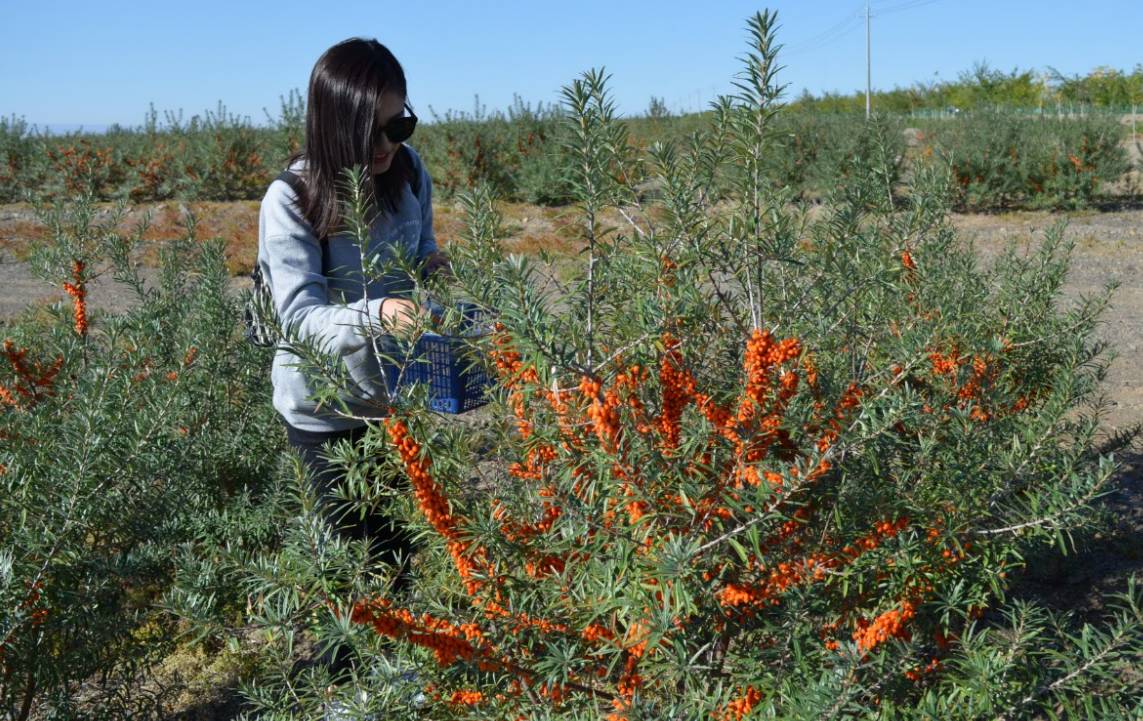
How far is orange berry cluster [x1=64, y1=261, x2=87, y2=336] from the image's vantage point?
3150 mm

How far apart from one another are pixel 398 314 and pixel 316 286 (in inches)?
20.8

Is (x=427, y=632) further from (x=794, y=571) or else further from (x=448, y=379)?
(x=448, y=379)

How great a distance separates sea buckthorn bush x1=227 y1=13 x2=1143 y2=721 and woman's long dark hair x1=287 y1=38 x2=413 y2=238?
565mm

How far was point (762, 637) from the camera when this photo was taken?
1.65 m

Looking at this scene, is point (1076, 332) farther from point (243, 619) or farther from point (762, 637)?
point (243, 619)

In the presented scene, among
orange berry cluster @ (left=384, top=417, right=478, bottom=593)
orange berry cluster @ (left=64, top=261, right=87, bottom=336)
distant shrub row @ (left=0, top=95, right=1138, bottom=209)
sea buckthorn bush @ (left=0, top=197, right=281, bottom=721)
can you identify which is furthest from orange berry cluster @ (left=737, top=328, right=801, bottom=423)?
distant shrub row @ (left=0, top=95, right=1138, bottom=209)

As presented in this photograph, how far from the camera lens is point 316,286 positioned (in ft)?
6.68

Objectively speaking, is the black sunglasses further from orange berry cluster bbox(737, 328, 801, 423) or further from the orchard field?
orange berry cluster bbox(737, 328, 801, 423)

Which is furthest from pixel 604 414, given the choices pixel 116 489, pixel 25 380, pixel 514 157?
pixel 514 157

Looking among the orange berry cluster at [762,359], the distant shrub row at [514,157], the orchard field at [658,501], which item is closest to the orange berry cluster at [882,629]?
the orchard field at [658,501]

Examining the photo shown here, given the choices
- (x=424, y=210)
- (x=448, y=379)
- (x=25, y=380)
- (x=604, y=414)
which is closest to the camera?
(x=604, y=414)

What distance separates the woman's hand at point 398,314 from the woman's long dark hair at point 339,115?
54 cm

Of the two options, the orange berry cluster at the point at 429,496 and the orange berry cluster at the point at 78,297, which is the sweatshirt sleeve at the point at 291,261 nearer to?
the orange berry cluster at the point at 429,496

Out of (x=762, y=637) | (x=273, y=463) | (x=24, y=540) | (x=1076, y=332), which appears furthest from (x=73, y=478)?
(x=1076, y=332)
